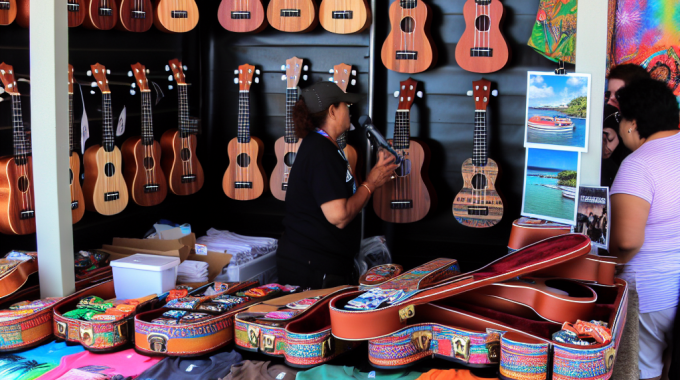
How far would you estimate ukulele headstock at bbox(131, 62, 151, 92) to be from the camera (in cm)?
370

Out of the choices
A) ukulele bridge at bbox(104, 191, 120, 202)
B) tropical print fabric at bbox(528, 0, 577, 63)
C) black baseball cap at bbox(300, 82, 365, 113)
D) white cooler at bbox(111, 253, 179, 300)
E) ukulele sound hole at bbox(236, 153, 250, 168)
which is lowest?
white cooler at bbox(111, 253, 179, 300)

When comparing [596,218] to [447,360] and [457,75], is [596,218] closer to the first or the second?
[447,360]

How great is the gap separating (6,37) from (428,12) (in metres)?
2.37

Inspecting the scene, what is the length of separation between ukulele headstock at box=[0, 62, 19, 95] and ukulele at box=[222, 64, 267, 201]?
57.0 inches

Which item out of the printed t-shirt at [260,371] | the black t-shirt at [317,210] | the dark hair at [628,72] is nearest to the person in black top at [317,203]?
the black t-shirt at [317,210]

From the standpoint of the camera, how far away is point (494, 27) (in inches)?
147

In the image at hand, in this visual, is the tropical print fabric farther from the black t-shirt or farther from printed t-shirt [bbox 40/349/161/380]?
printed t-shirt [bbox 40/349/161/380]

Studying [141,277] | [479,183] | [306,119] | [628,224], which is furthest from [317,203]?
[479,183]

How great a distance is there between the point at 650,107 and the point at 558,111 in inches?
25.0

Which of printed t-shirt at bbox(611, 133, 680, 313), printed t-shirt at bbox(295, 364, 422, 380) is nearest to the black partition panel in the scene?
printed t-shirt at bbox(611, 133, 680, 313)

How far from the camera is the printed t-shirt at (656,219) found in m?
2.40

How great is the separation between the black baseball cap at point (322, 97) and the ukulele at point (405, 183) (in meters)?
1.06

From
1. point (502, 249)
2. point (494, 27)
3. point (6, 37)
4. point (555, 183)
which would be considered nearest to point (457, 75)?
point (494, 27)

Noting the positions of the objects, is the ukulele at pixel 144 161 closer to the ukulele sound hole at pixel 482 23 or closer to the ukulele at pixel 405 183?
the ukulele at pixel 405 183
